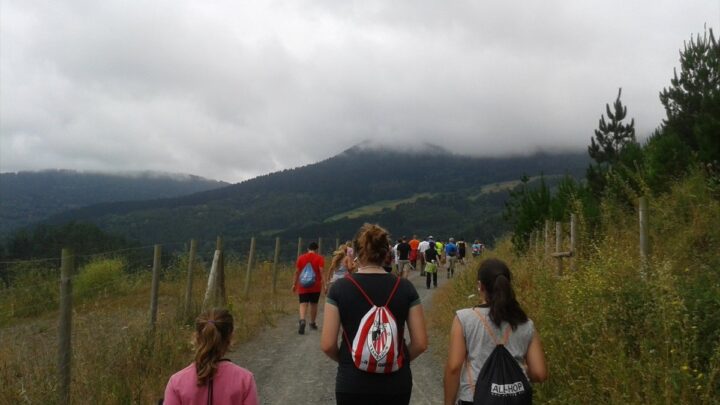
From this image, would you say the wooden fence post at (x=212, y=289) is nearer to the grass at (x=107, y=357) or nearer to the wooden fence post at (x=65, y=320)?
the grass at (x=107, y=357)

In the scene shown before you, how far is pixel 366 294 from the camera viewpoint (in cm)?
363

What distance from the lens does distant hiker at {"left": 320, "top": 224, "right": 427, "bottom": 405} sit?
11.6 ft

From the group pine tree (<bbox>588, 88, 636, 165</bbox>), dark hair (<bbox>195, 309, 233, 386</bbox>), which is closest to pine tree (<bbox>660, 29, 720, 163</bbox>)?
pine tree (<bbox>588, 88, 636, 165</bbox>)

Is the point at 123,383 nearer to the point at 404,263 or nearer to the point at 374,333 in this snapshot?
the point at 374,333

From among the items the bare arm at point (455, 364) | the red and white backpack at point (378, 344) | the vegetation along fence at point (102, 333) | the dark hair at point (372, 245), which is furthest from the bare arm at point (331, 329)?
the vegetation along fence at point (102, 333)

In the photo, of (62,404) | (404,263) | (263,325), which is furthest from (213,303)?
(404,263)

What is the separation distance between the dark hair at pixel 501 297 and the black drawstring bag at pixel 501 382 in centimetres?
16

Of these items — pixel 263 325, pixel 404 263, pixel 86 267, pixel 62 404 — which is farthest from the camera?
pixel 404 263

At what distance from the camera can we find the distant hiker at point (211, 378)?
127 inches

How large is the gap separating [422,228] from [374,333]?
123732mm

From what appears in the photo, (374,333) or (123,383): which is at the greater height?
(374,333)

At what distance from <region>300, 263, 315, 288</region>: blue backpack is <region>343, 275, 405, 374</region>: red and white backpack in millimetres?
7504

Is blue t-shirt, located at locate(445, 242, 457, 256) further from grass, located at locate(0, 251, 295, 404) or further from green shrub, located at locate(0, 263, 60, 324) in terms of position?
green shrub, located at locate(0, 263, 60, 324)

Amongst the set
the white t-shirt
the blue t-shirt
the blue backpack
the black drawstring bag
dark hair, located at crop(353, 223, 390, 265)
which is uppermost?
dark hair, located at crop(353, 223, 390, 265)
